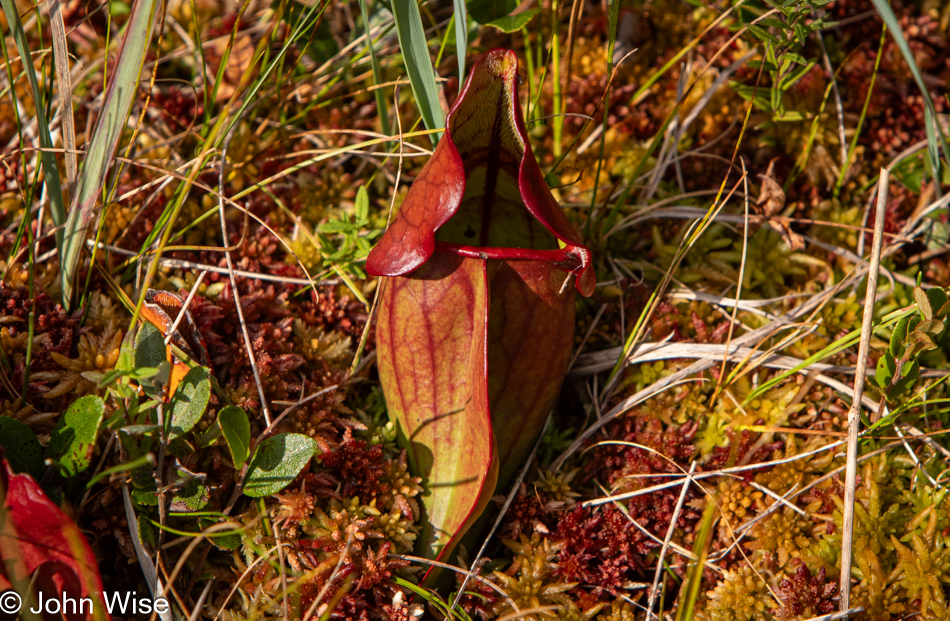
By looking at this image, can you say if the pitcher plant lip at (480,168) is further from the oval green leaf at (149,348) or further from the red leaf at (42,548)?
the red leaf at (42,548)

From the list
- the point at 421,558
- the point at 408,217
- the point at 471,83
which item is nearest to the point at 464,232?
the point at 408,217

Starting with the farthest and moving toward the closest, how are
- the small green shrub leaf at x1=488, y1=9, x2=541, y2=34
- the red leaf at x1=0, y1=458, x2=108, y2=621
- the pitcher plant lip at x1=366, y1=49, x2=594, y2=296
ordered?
1. the small green shrub leaf at x1=488, y1=9, x2=541, y2=34
2. the pitcher plant lip at x1=366, y1=49, x2=594, y2=296
3. the red leaf at x1=0, y1=458, x2=108, y2=621

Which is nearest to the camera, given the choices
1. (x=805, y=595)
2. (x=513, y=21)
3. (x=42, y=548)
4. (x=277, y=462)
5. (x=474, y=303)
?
(x=42, y=548)

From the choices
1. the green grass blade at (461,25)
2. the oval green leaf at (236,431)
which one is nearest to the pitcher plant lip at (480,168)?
the green grass blade at (461,25)

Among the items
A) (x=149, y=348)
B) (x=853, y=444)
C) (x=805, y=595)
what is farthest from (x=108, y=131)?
(x=805, y=595)

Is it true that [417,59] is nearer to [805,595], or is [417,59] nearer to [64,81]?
[64,81]

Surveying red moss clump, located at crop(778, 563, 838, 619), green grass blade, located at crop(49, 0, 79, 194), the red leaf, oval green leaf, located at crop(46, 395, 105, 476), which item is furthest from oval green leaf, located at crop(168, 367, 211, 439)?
red moss clump, located at crop(778, 563, 838, 619)

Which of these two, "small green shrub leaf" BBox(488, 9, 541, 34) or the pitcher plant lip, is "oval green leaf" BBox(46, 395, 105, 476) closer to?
the pitcher plant lip
